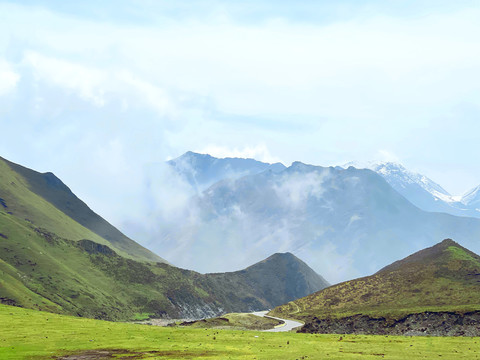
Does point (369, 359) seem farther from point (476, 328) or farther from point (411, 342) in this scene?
point (476, 328)

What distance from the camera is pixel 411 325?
159500 mm

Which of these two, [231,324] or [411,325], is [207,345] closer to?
[411,325]

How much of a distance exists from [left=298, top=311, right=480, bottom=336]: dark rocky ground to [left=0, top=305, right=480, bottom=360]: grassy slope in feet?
172

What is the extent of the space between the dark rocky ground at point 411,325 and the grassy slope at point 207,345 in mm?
52480

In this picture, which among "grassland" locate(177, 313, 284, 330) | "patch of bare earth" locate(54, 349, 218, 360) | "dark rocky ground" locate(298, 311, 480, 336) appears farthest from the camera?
"grassland" locate(177, 313, 284, 330)

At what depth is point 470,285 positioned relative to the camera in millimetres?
196250

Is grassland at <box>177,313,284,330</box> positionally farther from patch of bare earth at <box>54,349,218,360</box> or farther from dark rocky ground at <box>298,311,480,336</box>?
patch of bare earth at <box>54,349,218,360</box>

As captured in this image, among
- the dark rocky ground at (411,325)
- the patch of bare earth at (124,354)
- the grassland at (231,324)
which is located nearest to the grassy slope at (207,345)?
the patch of bare earth at (124,354)

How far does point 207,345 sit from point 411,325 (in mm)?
90420

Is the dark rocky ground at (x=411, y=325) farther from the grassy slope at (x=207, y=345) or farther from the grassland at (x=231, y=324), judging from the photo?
the grassy slope at (x=207, y=345)

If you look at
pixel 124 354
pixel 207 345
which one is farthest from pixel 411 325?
pixel 124 354

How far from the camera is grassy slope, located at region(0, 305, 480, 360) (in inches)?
3187

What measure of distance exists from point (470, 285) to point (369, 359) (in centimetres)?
13891

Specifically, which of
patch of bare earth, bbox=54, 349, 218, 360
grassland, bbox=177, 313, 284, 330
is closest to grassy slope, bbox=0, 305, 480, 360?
patch of bare earth, bbox=54, 349, 218, 360
